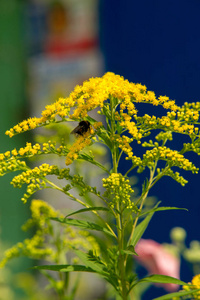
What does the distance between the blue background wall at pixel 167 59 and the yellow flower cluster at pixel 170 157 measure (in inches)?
20.6

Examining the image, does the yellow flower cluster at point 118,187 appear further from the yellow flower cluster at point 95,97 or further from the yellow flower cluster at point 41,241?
the yellow flower cluster at point 41,241

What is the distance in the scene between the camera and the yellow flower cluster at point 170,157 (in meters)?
0.68

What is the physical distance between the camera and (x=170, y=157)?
689 millimetres

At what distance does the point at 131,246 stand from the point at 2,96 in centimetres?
266

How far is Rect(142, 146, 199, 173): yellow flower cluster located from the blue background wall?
523mm

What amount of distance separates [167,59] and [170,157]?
82 centimetres

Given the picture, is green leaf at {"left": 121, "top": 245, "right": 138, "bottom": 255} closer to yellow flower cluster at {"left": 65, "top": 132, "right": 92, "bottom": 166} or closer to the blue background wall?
yellow flower cluster at {"left": 65, "top": 132, "right": 92, "bottom": 166}

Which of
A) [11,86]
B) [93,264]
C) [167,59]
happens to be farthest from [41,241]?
[11,86]

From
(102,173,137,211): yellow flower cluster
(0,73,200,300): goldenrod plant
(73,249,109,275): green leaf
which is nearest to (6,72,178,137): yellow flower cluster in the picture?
(0,73,200,300): goldenrod plant

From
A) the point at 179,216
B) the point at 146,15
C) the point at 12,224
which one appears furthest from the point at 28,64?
the point at 179,216

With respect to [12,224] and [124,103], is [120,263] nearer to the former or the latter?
[124,103]

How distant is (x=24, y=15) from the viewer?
316 centimetres

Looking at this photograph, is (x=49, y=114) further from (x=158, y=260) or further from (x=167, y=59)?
(x=167, y=59)

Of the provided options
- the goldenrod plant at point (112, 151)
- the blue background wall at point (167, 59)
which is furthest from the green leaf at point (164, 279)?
the blue background wall at point (167, 59)
